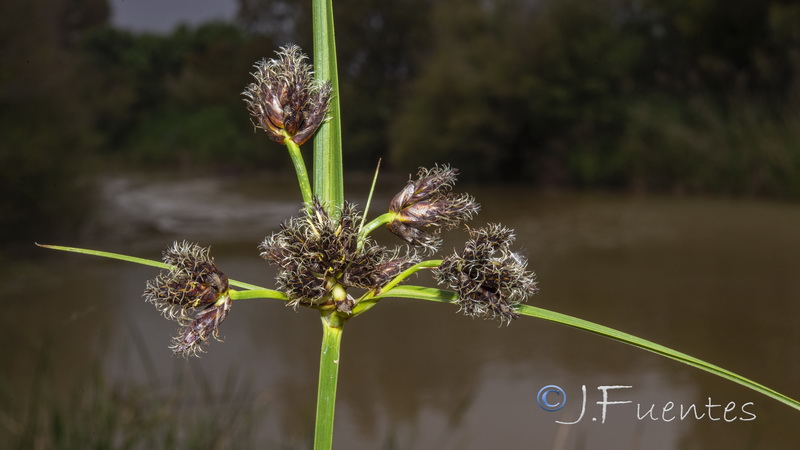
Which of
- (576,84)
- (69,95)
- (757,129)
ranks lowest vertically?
(69,95)

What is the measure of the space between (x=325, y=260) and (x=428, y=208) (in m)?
0.08

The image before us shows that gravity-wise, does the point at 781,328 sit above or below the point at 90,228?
below

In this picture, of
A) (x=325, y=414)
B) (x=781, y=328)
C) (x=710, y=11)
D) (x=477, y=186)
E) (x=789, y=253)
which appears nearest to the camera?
(x=325, y=414)

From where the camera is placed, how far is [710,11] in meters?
5.28

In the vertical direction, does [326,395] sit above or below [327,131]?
below

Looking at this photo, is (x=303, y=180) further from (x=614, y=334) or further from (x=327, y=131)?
(x=614, y=334)

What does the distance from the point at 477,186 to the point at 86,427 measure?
5.31 m

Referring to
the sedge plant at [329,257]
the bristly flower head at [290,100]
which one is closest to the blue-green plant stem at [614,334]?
the sedge plant at [329,257]

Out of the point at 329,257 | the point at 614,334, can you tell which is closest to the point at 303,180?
the point at 329,257

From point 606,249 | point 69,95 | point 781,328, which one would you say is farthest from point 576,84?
point 69,95

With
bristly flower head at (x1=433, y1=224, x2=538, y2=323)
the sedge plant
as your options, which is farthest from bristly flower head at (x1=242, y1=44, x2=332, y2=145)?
bristly flower head at (x1=433, y1=224, x2=538, y2=323)

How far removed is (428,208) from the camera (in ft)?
1.20

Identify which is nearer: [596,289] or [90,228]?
[596,289]

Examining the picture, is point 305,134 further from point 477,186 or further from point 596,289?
point 477,186
